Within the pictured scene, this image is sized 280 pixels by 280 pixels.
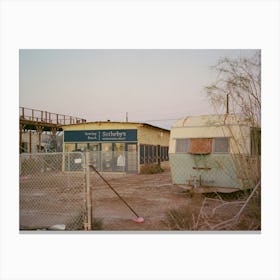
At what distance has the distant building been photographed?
1809 centimetres

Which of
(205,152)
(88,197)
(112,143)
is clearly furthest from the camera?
(112,143)

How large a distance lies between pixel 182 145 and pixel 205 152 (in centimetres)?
78

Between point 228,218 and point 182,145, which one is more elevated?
point 182,145

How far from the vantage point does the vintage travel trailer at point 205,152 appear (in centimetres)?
860

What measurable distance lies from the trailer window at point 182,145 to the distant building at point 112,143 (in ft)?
27.0

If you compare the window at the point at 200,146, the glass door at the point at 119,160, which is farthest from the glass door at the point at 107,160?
the window at the point at 200,146

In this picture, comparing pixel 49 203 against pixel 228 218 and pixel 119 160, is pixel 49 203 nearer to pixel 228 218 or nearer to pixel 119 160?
pixel 228 218

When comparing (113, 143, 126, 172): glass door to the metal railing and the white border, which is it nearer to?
the metal railing

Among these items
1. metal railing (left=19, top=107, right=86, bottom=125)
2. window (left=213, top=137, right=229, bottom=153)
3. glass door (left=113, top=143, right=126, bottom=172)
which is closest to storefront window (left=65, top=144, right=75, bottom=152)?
metal railing (left=19, top=107, right=86, bottom=125)

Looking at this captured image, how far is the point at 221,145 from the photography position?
28.8 ft

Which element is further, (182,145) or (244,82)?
(182,145)
